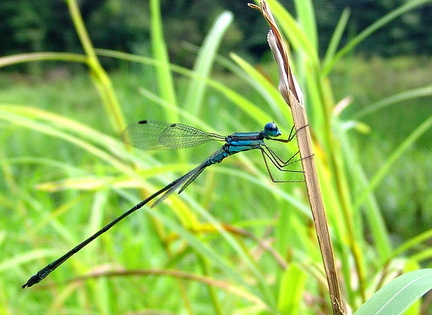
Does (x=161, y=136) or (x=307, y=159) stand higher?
(x=161, y=136)

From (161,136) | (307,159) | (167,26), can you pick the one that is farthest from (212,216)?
(167,26)

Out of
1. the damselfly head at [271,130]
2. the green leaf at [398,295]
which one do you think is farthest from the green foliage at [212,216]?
the damselfly head at [271,130]

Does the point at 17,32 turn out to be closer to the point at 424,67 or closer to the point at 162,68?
the point at 424,67

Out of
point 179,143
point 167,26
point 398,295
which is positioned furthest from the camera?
point 167,26

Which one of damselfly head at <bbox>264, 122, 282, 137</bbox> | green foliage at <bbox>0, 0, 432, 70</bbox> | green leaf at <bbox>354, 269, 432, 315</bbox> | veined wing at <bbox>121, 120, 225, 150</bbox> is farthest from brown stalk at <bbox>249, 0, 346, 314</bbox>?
green foliage at <bbox>0, 0, 432, 70</bbox>

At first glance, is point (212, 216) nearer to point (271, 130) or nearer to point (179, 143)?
point (179, 143)

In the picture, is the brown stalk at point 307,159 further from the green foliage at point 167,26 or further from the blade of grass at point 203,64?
the green foliage at point 167,26

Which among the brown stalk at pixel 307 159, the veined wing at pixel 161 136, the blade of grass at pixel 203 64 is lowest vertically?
the brown stalk at pixel 307 159
